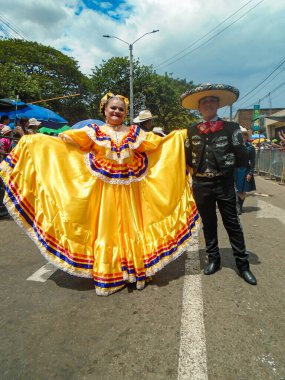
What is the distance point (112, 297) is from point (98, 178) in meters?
1.19

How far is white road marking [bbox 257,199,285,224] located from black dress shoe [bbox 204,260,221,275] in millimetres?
2970

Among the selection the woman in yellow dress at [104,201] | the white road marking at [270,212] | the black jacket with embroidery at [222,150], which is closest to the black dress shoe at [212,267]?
the woman in yellow dress at [104,201]

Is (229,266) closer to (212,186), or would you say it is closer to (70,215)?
(212,186)

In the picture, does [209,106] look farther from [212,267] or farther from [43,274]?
[43,274]

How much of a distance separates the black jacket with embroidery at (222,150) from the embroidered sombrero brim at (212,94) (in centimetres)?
31

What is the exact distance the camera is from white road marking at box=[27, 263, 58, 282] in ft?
11.5

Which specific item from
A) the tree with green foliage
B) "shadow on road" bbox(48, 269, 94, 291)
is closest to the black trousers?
"shadow on road" bbox(48, 269, 94, 291)

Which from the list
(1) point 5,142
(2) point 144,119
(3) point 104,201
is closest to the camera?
(3) point 104,201

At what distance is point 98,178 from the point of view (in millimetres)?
3379

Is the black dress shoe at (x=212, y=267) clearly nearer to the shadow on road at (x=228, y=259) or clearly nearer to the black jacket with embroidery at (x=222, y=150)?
the shadow on road at (x=228, y=259)

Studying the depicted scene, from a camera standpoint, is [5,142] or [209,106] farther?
[5,142]

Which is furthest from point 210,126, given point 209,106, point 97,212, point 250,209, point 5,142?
point 5,142

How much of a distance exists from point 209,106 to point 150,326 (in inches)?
88.7

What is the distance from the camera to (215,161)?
3.40m
